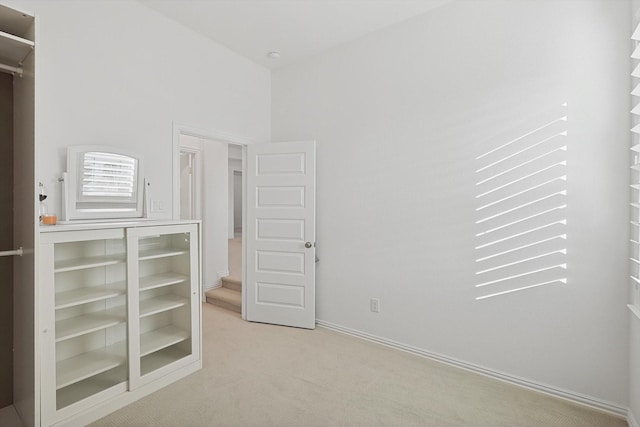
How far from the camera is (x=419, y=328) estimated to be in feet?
9.58

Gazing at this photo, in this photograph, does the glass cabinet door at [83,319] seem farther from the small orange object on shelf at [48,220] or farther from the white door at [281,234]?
the white door at [281,234]

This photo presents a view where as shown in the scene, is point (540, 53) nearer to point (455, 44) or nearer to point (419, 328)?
point (455, 44)

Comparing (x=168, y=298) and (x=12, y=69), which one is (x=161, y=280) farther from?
(x=12, y=69)

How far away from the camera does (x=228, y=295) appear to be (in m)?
4.36

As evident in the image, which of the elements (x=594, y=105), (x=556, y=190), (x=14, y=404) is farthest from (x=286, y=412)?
(x=594, y=105)

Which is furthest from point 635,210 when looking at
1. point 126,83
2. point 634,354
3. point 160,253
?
point 126,83

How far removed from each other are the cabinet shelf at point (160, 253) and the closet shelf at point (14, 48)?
4.56ft

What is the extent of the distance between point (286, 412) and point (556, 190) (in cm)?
242

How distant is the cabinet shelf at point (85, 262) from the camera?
195 cm

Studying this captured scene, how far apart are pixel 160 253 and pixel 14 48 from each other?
4.89ft

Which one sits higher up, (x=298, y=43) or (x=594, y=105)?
(x=298, y=43)

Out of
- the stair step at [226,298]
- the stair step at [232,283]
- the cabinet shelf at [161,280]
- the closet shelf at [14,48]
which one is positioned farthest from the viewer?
the stair step at [232,283]

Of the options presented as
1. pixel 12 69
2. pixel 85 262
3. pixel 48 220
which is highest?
pixel 12 69

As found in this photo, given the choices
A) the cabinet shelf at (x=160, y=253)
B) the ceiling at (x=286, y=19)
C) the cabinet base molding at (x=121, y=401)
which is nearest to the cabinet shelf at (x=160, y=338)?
the cabinet base molding at (x=121, y=401)
